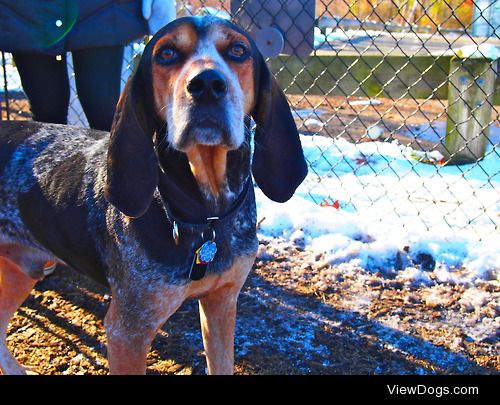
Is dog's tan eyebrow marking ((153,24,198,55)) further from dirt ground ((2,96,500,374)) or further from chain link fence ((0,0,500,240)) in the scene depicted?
chain link fence ((0,0,500,240))

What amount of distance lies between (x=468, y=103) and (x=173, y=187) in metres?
3.67

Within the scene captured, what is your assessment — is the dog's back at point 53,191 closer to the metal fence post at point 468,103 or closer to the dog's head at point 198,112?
the dog's head at point 198,112

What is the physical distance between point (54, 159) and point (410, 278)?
2172 millimetres

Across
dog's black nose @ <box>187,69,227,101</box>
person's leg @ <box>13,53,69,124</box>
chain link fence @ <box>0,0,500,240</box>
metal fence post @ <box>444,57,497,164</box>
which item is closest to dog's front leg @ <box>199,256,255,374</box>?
dog's black nose @ <box>187,69,227,101</box>

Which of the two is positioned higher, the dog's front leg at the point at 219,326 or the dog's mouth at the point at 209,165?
the dog's mouth at the point at 209,165

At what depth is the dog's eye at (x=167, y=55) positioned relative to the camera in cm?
226

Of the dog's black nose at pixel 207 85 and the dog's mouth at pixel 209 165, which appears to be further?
the dog's mouth at pixel 209 165

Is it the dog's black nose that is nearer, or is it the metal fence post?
the dog's black nose

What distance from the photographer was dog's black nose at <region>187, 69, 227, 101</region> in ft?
6.61

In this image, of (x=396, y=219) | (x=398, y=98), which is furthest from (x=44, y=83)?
(x=398, y=98)

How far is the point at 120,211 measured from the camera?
7.47ft

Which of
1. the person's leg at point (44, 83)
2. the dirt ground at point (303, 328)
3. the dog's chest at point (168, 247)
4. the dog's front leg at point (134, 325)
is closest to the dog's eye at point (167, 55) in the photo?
the dog's chest at point (168, 247)

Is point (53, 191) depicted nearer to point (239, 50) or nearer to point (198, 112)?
point (198, 112)

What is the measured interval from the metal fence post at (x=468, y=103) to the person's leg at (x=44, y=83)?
2.98 metres
